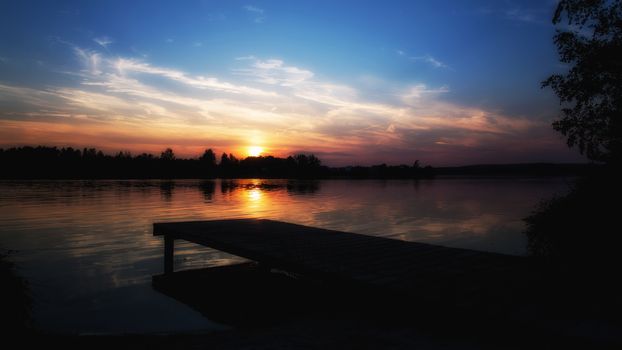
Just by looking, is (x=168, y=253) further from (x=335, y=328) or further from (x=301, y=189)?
(x=301, y=189)

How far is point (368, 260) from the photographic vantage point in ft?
28.6

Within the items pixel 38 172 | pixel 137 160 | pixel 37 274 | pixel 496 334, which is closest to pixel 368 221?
pixel 37 274

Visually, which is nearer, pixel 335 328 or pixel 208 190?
pixel 335 328

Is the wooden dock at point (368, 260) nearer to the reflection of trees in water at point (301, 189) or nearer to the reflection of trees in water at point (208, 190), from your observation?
the reflection of trees in water at point (208, 190)

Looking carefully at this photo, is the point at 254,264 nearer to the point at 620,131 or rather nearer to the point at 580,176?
the point at 580,176

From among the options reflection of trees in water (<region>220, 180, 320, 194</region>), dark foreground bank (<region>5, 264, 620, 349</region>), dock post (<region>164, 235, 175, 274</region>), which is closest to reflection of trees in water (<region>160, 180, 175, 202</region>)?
reflection of trees in water (<region>220, 180, 320, 194</region>)

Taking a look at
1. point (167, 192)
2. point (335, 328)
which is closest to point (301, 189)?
point (167, 192)

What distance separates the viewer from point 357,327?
7.29 meters

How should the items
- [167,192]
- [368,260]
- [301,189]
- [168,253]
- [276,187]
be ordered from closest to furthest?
[368,260] < [168,253] < [167,192] < [301,189] < [276,187]

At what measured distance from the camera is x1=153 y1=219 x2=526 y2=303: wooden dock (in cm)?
682

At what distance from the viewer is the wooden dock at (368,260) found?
22.4 ft

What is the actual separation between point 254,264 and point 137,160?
178 meters

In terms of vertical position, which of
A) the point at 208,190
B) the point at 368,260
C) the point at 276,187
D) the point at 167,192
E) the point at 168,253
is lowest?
the point at 276,187

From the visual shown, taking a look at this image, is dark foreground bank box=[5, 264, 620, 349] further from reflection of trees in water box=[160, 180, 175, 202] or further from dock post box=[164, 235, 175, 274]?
reflection of trees in water box=[160, 180, 175, 202]
